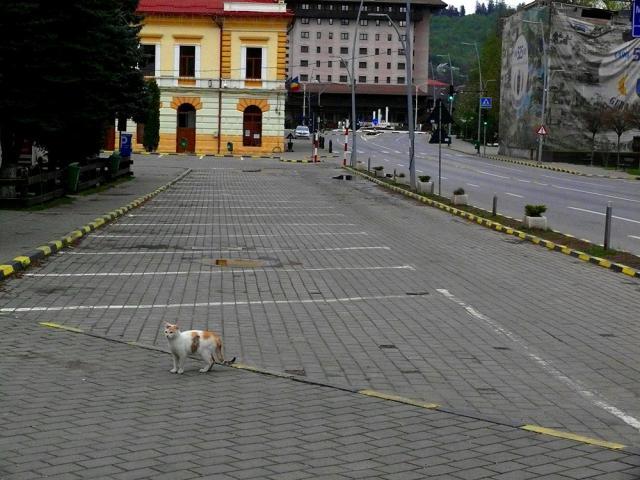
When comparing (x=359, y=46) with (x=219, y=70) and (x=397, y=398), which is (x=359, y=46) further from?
(x=397, y=398)

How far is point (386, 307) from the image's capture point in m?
13.3

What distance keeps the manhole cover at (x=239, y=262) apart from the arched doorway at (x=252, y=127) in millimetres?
58817

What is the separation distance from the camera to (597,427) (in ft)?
25.5

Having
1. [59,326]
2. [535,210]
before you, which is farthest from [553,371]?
[535,210]

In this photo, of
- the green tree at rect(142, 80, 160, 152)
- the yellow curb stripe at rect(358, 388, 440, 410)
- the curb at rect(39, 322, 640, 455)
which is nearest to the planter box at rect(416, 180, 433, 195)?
the curb at rect(39, 322, 640, 455)

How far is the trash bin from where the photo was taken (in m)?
32.7

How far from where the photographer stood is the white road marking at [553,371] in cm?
819

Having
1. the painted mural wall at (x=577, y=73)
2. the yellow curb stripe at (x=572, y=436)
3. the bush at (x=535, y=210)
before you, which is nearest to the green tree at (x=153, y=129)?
the painted mural wall at (x=577, y=73)

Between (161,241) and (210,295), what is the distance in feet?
24.1

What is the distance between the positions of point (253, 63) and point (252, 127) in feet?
16.2

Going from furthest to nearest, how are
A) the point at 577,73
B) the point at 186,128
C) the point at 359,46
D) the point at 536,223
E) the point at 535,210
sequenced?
1. the point at 359,46
2. the point at 577,73
3. the point at 186,128
4. the point at 535,210
5. the point at 536,223

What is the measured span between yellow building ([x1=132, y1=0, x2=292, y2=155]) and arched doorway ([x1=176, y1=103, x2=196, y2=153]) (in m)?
0.08

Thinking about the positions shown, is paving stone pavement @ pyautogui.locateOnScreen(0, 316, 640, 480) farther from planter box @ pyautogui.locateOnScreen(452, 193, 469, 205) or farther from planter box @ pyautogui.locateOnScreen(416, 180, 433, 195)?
planter box @ pyautogui.locateOnScreen(416, 180, 433, 195)

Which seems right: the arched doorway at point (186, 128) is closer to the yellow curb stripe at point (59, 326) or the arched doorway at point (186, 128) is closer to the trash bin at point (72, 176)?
Answer: the trash bin at point (72, 176)
